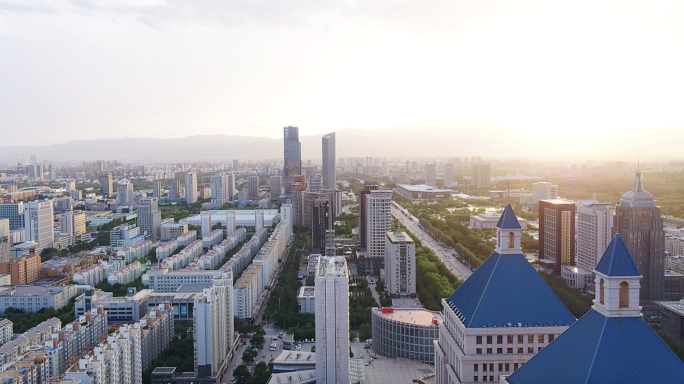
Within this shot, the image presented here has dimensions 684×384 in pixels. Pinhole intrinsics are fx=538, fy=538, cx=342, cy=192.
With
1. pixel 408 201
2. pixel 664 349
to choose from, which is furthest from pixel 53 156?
pixel 664 349

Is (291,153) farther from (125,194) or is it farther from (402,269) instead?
(402,269)

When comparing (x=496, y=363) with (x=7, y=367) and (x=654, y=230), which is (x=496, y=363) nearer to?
(x=7, y=367)

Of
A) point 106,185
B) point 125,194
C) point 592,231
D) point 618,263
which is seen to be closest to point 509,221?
point 618,263

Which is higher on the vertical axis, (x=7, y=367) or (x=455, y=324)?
(x=455, y=324)

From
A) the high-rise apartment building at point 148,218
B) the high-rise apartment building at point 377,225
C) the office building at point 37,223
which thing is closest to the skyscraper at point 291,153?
the high-rise apartment building at point 148,218

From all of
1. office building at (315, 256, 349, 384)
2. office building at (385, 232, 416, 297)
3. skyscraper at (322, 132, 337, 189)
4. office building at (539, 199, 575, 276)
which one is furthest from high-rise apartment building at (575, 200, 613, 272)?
skyscraper at (322, 132, 337, 189)
